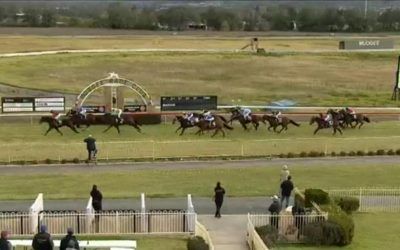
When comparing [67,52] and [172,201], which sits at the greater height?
[67,52]

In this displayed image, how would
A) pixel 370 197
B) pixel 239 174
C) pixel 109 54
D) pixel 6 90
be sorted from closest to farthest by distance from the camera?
pixel 370 197, pixel 239 174, pixel 6 90, pixel 109 54

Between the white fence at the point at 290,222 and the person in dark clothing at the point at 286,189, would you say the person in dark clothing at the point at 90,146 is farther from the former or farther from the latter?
the white fence at the point at 290,222

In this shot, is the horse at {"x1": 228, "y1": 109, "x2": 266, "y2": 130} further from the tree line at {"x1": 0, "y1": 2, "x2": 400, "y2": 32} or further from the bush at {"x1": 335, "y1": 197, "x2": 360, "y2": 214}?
the tree line at {"x1": 0, "y1": 2, "x2": 400, "y2": 32}

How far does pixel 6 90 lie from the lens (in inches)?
2295

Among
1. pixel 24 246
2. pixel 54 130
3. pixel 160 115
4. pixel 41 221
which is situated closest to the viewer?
pixel 24 246

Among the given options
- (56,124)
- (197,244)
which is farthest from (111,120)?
(197,244)

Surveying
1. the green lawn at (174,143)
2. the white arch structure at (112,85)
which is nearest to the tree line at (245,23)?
the white arch structure at (112,85)

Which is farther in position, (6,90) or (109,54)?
(109,54)

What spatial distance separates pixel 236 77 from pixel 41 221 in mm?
49151

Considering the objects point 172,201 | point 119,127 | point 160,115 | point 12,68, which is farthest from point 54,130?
point 12,68

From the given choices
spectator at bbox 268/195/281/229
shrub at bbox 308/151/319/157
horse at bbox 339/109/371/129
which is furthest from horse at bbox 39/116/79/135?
spectator at bbox 268/195/281/229

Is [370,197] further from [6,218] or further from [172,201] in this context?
[6,218]

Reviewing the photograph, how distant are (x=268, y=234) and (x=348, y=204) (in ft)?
15.1

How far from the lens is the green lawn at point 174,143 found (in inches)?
1410
